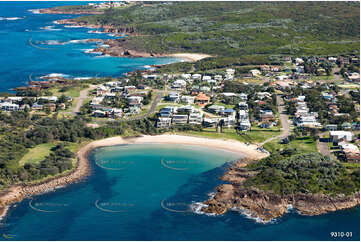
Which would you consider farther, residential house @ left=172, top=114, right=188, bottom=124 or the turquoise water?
residential house @ left=172, top=114, right=188, bottom=124

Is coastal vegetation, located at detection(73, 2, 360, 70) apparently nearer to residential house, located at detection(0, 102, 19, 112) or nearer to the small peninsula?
residential house, located at detection(0, 102, 19, 112)

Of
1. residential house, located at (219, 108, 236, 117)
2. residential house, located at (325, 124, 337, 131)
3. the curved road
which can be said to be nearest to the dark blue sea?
the curved road

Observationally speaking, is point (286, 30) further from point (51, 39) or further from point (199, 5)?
point (51, 39)

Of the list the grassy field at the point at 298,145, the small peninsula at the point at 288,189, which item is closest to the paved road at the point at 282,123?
the grassy field at the point at 298,145

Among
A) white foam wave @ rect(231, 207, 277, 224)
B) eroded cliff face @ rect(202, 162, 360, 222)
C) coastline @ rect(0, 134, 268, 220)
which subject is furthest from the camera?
coastline @ rect(0, 134, 268, 220)

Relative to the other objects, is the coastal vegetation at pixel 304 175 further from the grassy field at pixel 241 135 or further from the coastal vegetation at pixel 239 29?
the coastal vegetation at pixel 239 29
